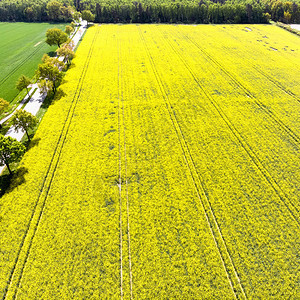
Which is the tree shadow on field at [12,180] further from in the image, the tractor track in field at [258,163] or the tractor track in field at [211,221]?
the tractor track in field at [258,163]

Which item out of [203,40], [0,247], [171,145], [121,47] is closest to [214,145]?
[171,145]

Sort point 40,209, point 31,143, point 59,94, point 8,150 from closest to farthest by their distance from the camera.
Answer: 1. point 40,209
2. point 8,150
3. point 31,143
4. point 59,94

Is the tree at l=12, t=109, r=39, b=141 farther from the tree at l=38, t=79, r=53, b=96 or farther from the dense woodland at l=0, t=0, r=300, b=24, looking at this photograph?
the dense woodland at l=0, t=0, r=300, b=24

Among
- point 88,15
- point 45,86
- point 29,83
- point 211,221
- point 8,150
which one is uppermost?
point 88,15

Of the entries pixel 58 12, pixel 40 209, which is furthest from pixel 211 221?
pixel 58 12

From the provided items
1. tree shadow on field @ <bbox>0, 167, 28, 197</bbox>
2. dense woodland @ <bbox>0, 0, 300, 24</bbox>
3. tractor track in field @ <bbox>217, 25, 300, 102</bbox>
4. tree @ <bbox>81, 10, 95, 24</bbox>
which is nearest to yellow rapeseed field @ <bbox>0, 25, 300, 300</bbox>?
tree shadow on field @ <bbox>0, 167, 28, 197</bbox>

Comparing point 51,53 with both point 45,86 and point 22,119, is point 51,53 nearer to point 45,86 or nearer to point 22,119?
point 45,86

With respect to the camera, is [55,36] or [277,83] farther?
[55,36]
